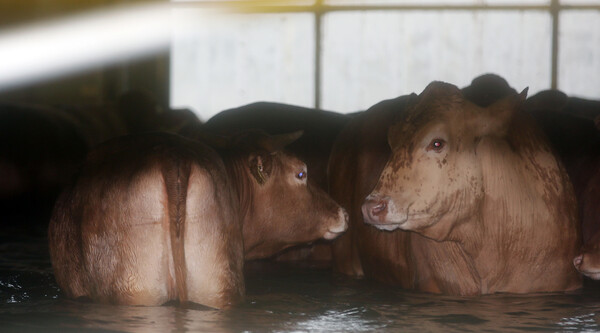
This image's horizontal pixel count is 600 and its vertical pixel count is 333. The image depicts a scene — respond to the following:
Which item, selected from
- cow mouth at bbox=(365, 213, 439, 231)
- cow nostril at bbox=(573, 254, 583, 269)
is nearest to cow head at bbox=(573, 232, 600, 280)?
cow nostril at bbox=(573, 254, 583, 269)

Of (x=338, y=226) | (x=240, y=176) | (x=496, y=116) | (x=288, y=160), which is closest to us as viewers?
(x=496, y=116)

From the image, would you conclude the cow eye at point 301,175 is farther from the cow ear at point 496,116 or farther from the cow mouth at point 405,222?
the cow ear at point 496,116

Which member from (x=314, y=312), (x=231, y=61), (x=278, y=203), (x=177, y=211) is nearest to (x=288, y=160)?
(x=278, y=203)

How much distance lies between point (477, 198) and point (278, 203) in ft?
3.82

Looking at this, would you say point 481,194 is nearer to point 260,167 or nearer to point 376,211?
point 376,211

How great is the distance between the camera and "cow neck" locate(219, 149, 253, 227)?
5.96 metres

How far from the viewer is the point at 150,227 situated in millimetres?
5125

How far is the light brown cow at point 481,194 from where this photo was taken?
5.74 m

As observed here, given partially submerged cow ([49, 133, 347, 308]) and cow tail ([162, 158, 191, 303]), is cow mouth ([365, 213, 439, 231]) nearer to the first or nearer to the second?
partially submerged cow ([49, 133, 347, 308])

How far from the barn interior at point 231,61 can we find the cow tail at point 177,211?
2.24m

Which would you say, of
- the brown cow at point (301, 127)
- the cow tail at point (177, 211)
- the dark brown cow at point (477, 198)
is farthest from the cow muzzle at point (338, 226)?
the cow tail at point (177, 211)

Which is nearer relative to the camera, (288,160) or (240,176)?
(240,176)

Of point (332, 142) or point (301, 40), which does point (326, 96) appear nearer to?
point (301, 40)

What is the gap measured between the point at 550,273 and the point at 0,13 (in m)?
10.0
